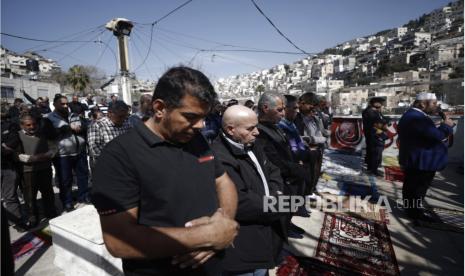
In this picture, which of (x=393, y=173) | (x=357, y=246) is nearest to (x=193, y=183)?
(x=357, y=246)

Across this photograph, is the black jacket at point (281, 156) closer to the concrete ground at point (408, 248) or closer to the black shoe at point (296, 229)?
the concrete ground at point (408, 248)

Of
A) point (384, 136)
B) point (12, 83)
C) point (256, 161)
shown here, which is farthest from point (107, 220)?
point (12, 83)

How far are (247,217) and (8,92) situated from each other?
37.4 m

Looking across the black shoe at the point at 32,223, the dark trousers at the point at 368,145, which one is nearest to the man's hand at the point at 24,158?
the black shoe at the point at 32,223

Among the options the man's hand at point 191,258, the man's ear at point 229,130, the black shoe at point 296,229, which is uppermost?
the man's ear at point 229,130

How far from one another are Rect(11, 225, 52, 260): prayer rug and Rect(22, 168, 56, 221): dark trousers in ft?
1.14

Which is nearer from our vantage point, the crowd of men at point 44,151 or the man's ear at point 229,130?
the man's ear at point 229,130

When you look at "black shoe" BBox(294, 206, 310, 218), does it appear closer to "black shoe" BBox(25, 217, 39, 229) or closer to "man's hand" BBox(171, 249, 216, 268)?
"man's hand" BBox(171, 249, 216, 268)

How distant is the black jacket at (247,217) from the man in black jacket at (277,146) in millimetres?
→ 380

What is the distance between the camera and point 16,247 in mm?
3480

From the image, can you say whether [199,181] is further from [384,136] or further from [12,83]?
[12,83]

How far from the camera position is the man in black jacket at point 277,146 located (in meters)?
2.52

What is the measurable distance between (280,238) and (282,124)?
66.7 inches

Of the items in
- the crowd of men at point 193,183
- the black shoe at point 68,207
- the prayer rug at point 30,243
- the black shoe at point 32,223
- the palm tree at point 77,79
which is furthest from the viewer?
the palm tree at point 77,79
